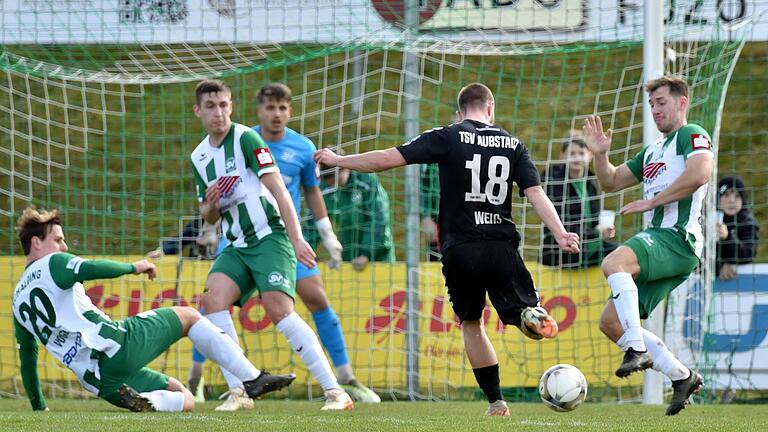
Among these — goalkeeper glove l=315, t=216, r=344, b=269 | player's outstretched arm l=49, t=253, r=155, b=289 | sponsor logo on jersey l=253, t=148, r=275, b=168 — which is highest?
sponsor logo on jersey l=253, t=148, r=275, b=168

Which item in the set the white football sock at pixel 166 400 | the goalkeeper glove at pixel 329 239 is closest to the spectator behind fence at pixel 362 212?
the goalkeeper glove at pixel 329 239

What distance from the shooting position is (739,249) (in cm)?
1038

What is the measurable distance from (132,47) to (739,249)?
610cm

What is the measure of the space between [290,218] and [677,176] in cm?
238

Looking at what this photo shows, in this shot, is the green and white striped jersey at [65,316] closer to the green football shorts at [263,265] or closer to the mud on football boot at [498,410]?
the green football shorts at [263,265]

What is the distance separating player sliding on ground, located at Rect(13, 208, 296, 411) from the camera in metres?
7.17

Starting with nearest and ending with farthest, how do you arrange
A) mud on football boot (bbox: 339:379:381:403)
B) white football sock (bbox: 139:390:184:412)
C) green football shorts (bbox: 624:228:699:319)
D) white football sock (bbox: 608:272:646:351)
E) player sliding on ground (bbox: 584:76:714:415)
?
white football sock (bbox: 608:272:646:351) → player sliding on ground (bbox: 584:76:714:415) → green football shorts (bbox: 624:228:699:319) → white football sock (bbox: 139:390:184:412) → mud on football boot (bbox: 339:379:381:403)

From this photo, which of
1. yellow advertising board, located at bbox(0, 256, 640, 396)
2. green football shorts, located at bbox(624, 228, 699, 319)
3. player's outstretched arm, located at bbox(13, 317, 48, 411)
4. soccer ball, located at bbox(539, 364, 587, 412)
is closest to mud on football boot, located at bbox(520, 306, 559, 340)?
soccer ball, located at bbox(539, 364, 587, 412)

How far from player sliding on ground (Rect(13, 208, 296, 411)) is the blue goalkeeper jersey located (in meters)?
1.63

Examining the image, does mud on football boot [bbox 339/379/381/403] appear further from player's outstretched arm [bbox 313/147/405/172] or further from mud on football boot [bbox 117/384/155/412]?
player's outstretched arm [bbox 313/147/405/172]

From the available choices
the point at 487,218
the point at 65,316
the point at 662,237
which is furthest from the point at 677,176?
the point at 65,316

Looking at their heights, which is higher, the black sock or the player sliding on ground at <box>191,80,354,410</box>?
the player sliding on ground at <box>191,80,354,410</box>

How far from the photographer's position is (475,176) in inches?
276

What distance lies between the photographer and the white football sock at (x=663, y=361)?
24.1 feet
